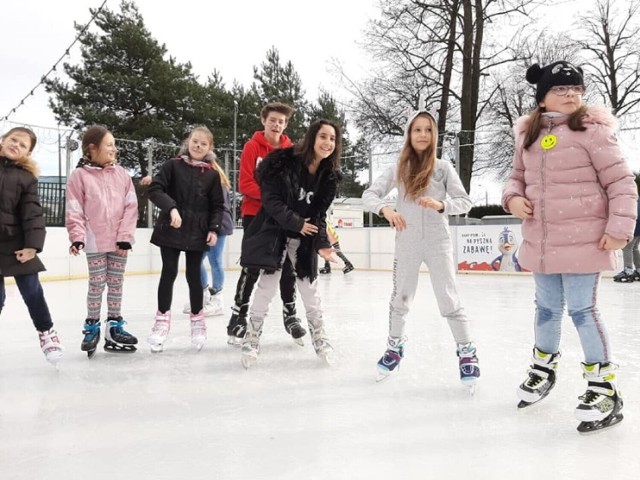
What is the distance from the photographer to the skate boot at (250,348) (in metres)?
2.40

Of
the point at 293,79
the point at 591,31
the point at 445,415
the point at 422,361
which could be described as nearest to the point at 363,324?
the point at 422,361

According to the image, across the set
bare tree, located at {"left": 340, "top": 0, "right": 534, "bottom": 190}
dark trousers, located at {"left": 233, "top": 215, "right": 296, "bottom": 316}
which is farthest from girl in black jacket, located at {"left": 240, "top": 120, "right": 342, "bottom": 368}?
bare tree, located at {"left": 340, "top": 0, "right": 534, "bottom": 190}

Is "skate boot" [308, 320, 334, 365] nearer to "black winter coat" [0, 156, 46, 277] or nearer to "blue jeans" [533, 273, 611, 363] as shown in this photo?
"blue jeans" [533, 273, 611, 363]

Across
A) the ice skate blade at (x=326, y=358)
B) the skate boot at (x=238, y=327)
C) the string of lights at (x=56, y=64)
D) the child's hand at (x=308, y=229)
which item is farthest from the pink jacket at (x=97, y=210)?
the string of lights at (x=56, y=64)

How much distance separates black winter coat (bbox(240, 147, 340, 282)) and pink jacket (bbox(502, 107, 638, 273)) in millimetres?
901

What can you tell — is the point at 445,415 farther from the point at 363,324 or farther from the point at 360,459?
the point at 363,324

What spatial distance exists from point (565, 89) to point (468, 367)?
100cm

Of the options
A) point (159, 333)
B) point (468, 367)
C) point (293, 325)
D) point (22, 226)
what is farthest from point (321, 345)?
point (22, 226)

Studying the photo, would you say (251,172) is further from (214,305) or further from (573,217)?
(573,217)

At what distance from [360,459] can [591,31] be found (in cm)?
1590

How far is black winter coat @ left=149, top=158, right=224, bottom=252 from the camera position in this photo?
2.67 meters

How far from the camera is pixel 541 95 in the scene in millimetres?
1851

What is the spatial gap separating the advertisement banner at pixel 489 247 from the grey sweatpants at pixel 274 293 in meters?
6.30

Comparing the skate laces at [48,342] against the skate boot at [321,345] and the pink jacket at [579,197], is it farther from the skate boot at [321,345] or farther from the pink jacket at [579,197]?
the pink jacket at [579,197]
